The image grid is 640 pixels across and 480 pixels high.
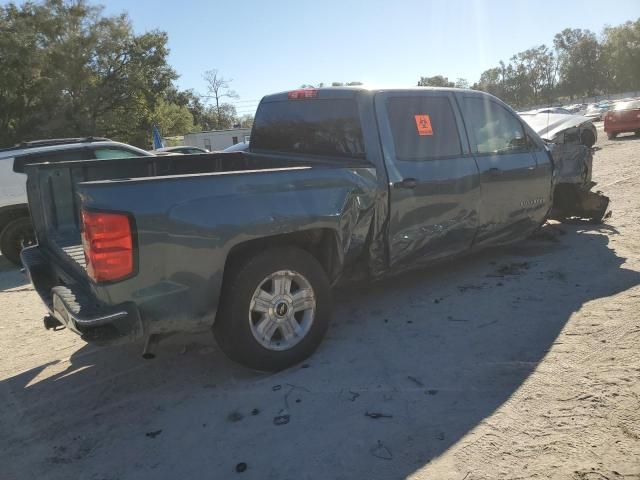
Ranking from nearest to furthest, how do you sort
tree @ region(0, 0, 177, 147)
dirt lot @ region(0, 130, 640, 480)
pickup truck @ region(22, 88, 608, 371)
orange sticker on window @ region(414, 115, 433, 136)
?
dirt lot @ region(0, 130, 640, 480)
pickup truck @ region(22, 88, 608, 371)
orange sticker on window @ region(414, 115, 433, 136)
tree @ region(0, 0, 177, 147)

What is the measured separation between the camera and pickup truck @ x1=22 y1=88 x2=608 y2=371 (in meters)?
2.93

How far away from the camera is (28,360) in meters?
4.22

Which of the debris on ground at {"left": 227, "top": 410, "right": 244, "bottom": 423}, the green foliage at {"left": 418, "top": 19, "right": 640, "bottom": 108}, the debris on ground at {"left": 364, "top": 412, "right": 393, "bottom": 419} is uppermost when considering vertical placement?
the green foliage at {"left": 418, "top": 19, "right": 640, "bottom": 108}

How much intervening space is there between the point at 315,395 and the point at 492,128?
334cm

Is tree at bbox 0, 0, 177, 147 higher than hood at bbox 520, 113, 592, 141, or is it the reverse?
tree at bbox 0, 0, 177, 147

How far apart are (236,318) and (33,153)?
19.0 feet

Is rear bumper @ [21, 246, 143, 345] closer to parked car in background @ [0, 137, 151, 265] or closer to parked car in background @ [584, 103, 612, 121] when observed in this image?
parked car in background @ [0, 137, 151, 265]

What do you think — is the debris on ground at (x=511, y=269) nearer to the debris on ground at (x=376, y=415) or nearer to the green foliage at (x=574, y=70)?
the debris on ground at (x=376, y=415)

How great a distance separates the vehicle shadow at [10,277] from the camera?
6809mm

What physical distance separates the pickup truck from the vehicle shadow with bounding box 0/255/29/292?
Answer: 126 inches


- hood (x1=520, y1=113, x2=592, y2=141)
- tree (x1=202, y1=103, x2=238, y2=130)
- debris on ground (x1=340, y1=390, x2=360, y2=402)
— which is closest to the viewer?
debris on ground (x1=340, y1=390, x2=360, y2=402)

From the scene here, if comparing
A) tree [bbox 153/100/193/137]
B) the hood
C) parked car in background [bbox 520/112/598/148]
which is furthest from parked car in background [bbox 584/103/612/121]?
tree [bbox 153/100/193/137]

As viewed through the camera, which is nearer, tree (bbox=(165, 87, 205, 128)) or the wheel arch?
the wheel arch

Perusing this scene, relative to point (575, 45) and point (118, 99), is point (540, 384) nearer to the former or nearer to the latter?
point (118, 99)
